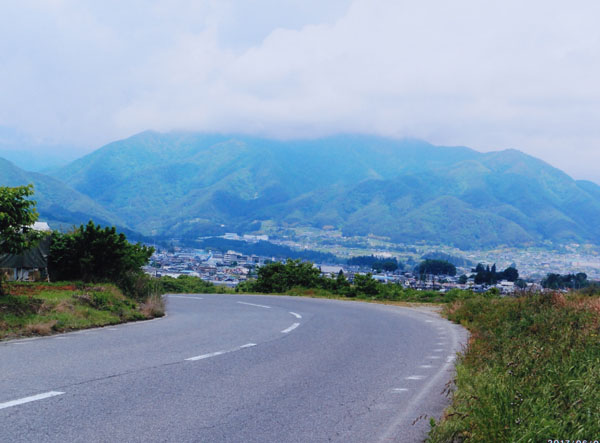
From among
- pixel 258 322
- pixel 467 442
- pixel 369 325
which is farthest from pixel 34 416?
pixel 369 325

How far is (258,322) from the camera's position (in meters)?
16.5

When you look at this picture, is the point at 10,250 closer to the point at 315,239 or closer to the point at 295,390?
the point at 295,390

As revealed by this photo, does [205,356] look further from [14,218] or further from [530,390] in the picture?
[14,218]

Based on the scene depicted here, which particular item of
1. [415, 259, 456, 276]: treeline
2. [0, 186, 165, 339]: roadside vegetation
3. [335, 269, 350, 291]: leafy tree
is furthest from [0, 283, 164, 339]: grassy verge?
[415, 259, 456, 276]: treeline

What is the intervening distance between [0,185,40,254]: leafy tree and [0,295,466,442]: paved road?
2.82 m

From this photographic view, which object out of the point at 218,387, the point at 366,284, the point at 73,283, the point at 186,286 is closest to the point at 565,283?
the point at 366,284

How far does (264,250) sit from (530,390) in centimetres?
14319

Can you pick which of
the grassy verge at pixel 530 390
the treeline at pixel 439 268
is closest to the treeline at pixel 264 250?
the treeline at pixel 439 268

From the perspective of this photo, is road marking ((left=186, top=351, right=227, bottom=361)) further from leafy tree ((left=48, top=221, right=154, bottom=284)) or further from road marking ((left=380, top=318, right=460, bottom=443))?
leafy tree ((left=48, top=221, right=154, bottom=284))

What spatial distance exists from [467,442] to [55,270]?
18.0m

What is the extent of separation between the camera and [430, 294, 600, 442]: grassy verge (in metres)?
4.84

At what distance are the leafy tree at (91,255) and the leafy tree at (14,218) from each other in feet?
18.6

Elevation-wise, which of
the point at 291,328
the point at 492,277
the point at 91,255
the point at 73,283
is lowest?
the point at 291,328

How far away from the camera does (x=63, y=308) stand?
566 inches
